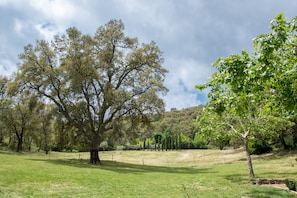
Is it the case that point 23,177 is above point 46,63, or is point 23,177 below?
below

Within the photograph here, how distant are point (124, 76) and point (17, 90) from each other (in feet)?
40.4

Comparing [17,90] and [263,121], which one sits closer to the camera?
[263,121]

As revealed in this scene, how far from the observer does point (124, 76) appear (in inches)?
1305

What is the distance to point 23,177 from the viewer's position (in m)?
15.5

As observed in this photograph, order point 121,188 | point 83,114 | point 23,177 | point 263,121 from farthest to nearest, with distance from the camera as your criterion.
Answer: point 83,114
point 263,121
point 23,177
point 121,188

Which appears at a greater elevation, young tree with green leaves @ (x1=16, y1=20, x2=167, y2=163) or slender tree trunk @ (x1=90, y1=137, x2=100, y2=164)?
young tree with green leaves @ (x1=16, y1=20, x2=167, y2=163)

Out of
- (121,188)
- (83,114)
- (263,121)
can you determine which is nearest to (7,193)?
(121,188)

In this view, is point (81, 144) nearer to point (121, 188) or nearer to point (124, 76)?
point (124, 76)

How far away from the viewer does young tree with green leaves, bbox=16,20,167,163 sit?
29188 millimetres

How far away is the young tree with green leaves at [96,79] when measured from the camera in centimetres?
2919

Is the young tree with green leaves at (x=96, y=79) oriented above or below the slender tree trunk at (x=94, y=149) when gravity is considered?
above

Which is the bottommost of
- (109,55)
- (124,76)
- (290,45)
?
(290,45)

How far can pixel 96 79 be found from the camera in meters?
30.3

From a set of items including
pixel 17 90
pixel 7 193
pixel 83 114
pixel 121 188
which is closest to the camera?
pixel 7 193
